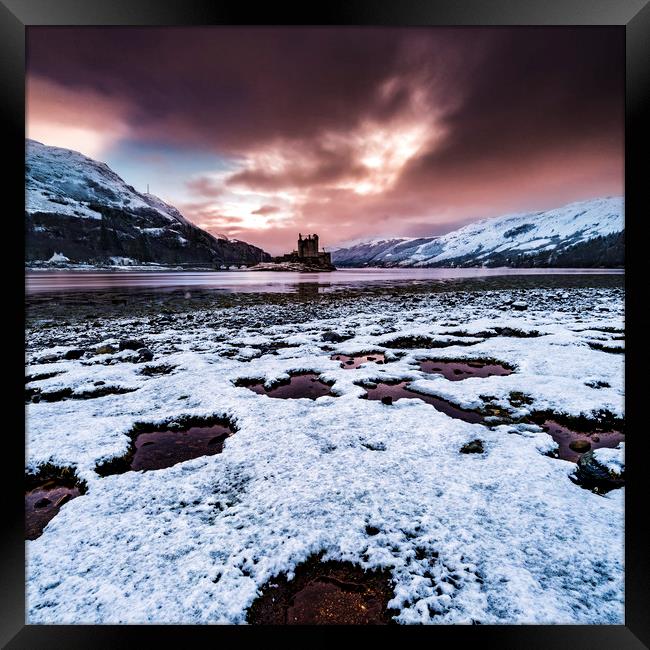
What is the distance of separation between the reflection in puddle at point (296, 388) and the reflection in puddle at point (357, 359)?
1311 mm

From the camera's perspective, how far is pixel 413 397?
7.21 metres

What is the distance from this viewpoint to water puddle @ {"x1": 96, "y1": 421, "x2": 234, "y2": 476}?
15.9 feet

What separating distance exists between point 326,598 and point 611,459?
4.06m

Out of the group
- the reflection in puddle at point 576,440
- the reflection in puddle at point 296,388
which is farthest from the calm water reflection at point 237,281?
the reflection in puddle at point 576,440

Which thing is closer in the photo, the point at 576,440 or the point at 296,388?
the point at 576,440

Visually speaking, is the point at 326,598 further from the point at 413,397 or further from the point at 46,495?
the point at 413,397

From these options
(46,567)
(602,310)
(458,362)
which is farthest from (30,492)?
(602,310)

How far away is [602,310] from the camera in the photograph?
1930cm

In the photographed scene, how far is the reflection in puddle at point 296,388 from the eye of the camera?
7502mm

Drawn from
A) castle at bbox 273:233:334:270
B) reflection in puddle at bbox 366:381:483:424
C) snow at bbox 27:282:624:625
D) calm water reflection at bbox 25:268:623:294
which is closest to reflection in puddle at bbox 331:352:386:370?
snow at bbox 27:282:624:625

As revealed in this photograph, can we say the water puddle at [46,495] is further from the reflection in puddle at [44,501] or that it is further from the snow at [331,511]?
the snow at [331,511]

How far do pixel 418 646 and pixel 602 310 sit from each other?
23.3m
